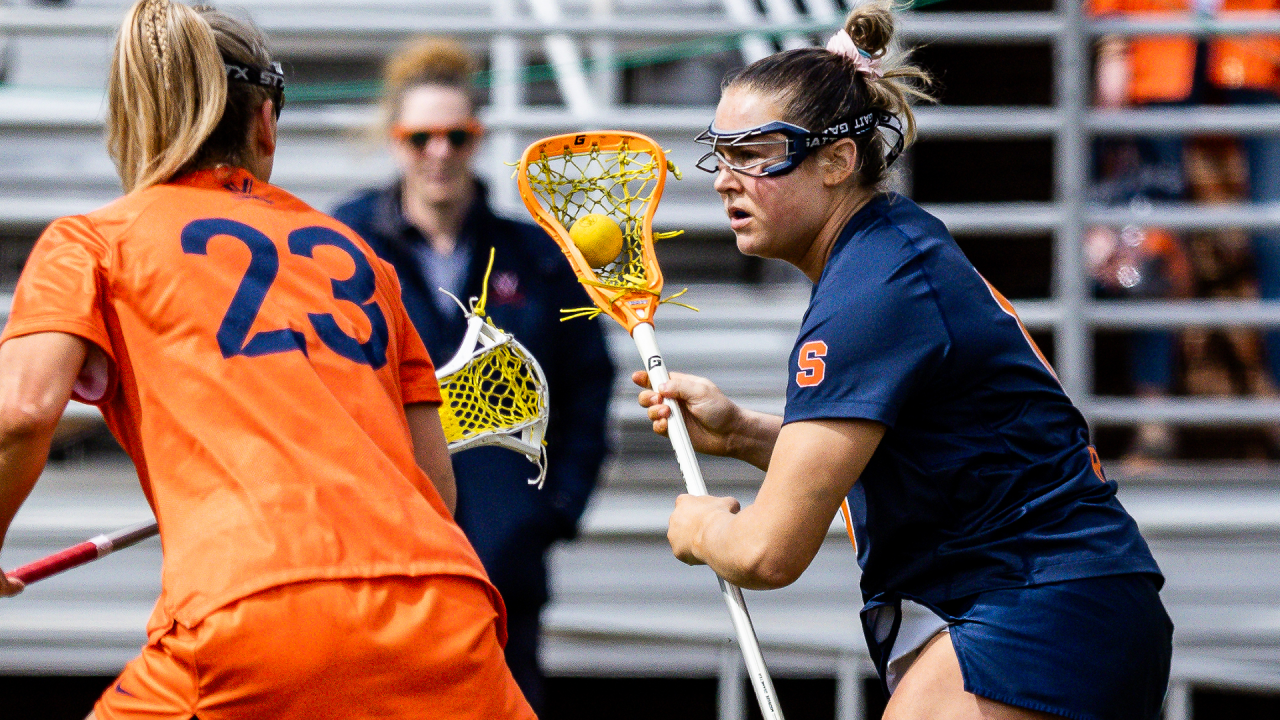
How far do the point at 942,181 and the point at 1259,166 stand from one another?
1.30m

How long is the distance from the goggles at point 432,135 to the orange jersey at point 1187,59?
3.12 m

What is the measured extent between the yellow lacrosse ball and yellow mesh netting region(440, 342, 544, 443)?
26 cm

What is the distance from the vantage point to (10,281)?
5934mm

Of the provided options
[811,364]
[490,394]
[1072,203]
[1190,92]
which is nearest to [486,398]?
[490,394]

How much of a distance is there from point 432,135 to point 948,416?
2020mm

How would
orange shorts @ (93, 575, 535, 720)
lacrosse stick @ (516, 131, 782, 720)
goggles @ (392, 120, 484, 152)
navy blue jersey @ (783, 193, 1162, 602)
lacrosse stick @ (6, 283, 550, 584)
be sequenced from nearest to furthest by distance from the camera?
orange shorts @ (93, 575, 535, 720) < navy blue jersey @ (783, 193, 1162, 602) < lacrosse stick @ (516, 131, 782, 720) < lacrosse stick @ (6, 283, 550, 584) < goggles @ (392, 120, 484, 152)

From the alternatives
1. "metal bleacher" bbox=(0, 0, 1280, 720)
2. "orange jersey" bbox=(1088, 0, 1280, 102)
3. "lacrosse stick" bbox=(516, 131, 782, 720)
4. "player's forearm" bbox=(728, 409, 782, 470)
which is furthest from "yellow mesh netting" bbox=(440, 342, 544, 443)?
"orange jersey" bbox=(1088, 0, 1280, 102)

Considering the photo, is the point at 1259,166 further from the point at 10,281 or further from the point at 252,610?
the point at 10,281

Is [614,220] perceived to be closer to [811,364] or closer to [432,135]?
[811,364]

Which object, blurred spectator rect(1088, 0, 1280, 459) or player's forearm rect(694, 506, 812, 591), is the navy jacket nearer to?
player's forearm rect(694, 506, 812, 591)

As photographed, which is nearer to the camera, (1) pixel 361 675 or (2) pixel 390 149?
(1) pixel 361 675

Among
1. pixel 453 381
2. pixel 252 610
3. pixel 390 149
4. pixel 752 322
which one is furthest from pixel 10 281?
pixel 252 610

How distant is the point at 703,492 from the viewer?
262cm

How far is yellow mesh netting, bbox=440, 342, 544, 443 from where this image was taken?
2877mm
